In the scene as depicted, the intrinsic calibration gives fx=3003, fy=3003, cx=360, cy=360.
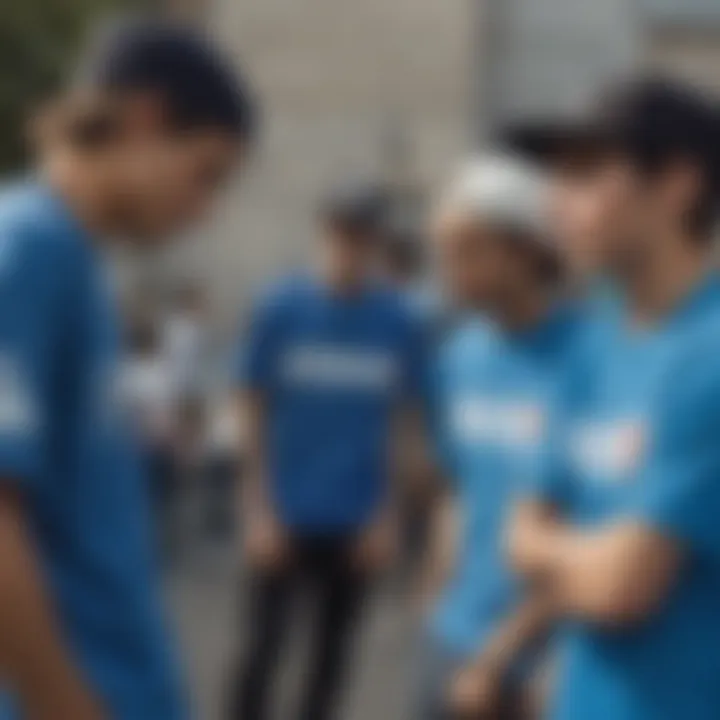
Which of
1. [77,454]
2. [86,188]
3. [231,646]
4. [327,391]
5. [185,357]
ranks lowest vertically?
[231,646]

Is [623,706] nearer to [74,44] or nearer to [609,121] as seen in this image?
[609,121]

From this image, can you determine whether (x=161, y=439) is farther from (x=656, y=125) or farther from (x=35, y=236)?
A: (x=35, y=236)

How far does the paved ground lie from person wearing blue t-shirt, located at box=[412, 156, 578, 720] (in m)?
3.24

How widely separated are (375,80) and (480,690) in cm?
2524

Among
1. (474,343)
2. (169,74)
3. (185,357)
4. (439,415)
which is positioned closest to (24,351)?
(169,74)

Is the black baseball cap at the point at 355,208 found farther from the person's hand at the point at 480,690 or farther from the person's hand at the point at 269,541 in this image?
the person's hand at the point at 480,690

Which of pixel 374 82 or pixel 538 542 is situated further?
pixel 374 82

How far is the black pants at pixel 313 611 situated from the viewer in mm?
8281

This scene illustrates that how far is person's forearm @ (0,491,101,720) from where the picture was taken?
3393mm

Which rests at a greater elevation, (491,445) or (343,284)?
(343,284)

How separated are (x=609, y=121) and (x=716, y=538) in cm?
69

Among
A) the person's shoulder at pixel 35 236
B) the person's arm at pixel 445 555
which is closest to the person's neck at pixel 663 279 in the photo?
the person's shoulder at pixel 35 236

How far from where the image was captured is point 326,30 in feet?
101

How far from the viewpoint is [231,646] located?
1108 cm
